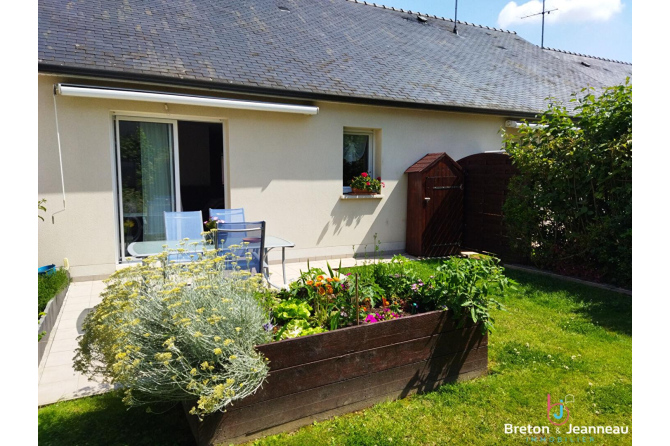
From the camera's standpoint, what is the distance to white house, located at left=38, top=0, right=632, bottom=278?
260 inches

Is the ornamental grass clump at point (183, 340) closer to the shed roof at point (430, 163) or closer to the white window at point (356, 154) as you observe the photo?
the white window at point (356, 154)

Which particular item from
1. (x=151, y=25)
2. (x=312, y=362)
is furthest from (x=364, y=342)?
(x=151, y=25)

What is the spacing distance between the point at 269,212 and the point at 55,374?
185 inches

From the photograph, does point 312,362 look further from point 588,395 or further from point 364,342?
point 588,395

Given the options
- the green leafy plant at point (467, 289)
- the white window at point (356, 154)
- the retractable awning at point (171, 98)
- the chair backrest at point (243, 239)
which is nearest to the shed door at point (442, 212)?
the white window at point (356, 154)

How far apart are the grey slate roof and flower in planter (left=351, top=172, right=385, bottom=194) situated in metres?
1.60

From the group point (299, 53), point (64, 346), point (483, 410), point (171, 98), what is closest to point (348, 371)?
point (483, 410)

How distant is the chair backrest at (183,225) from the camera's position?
6.01 meters

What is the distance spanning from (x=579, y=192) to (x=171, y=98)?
6680mm

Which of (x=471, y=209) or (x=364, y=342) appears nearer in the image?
(x=364, y=342)

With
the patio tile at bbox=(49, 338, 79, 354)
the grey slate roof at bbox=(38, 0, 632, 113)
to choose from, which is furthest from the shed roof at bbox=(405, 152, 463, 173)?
the patio tile at bbox=(49, 338, 79, 354)

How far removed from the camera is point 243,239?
495 cm

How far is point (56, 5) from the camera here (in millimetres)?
7930

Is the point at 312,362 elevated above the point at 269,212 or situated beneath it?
situated beneath
